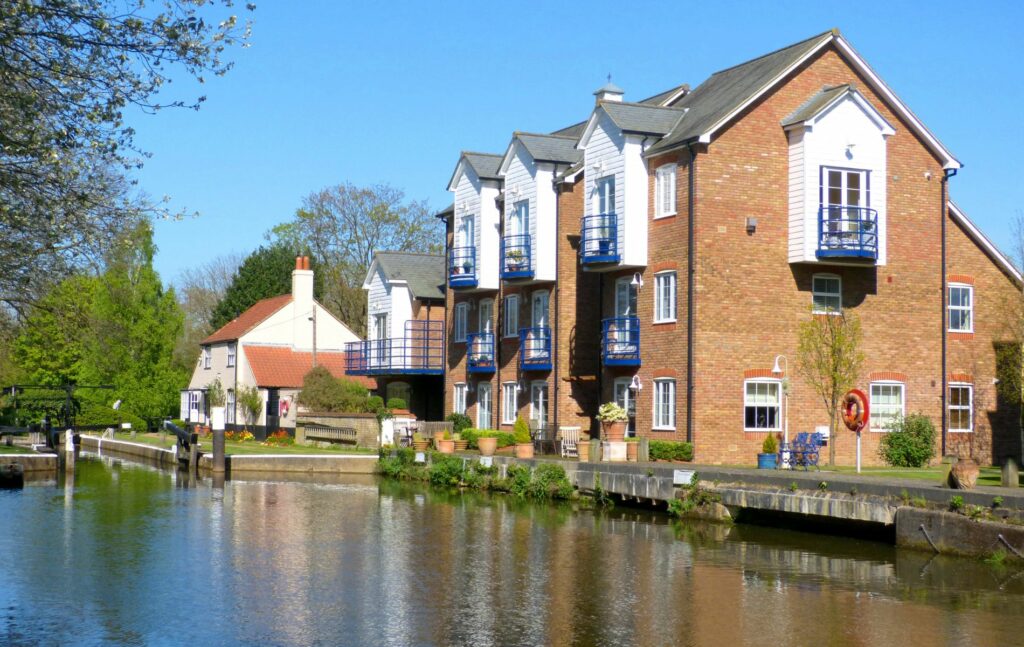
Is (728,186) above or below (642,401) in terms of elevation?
above

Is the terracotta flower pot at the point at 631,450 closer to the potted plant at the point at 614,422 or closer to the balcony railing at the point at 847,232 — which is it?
the potted plant at the point at 614,422

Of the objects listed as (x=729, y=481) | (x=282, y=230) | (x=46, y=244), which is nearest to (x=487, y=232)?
(x=729, y=481)

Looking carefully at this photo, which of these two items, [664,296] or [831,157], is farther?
[664,296]

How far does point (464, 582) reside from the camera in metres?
18.0

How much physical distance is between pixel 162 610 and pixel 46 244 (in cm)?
483

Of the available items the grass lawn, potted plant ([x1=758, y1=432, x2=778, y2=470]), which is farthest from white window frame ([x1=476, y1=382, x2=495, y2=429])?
potted plant ([x1=758, y1=432, x2=778, y2=470])

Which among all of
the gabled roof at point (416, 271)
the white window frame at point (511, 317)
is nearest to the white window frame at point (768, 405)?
the white window frame at point (511, 317)

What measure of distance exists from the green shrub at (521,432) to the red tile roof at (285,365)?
2122 cm

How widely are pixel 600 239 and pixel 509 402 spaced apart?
8586 millimetres

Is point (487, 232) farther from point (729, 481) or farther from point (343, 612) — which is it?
point (343, 612)

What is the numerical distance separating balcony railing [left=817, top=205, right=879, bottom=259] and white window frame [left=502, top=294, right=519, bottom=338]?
11745 mm

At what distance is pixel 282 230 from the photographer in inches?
2990

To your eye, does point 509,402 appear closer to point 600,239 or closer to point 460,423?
point 460,423

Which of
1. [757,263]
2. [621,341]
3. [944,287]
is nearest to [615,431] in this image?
[621,341]
